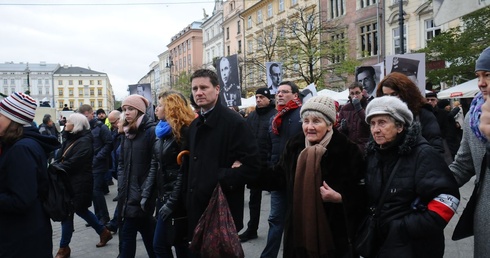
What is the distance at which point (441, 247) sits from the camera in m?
2.73

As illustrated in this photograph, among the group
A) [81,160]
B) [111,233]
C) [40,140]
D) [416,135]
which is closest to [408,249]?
[416,135]

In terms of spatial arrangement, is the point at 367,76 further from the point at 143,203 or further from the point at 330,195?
the point at 330,195

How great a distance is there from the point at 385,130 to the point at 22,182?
251 cm

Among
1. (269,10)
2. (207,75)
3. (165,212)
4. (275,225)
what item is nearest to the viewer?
(207,75)

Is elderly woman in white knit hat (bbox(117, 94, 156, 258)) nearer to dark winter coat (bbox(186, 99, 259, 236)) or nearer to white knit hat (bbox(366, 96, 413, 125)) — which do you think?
dark winter coat (bbox(186, 99, 259, 236))

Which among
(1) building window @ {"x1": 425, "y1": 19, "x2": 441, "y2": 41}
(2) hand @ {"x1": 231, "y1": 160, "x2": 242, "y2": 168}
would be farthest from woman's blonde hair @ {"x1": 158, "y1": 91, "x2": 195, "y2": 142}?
(1) building window @ {"x1": 425, "y1": 19, "x2": 441, "y2": 41}

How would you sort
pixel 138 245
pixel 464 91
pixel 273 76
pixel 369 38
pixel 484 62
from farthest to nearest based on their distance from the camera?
pixel 369 38, pixel 464 91, pixel 273 76, pixel 138 245, pixel 484 62

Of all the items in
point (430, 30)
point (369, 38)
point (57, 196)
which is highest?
point (369, 38)

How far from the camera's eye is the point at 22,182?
2902 mm

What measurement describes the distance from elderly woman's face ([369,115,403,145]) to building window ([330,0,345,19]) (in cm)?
3367

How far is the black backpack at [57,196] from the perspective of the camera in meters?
3.23

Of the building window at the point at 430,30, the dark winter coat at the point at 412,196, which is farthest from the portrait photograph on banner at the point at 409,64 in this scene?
the building window at the point at 430,30

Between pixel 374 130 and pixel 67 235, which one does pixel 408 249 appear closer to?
pixel 374 130

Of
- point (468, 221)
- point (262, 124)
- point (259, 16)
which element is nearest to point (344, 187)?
point (468, 221)
